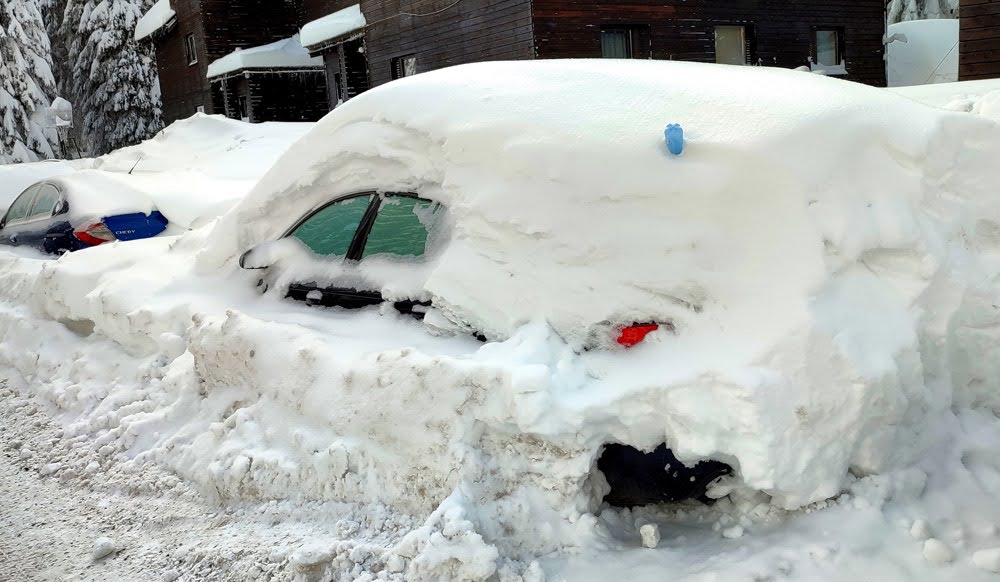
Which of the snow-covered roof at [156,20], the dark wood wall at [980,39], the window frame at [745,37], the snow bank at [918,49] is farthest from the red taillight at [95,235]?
the snow-covered roof at [156,20]

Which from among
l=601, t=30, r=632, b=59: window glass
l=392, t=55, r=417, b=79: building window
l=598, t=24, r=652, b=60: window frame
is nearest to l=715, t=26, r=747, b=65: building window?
l=598, t=24, r=652, b=60: window frame

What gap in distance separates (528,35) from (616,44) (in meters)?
2.46

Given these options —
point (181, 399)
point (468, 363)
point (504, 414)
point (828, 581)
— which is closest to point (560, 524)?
point (504, 414)

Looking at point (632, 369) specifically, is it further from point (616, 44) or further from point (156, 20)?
point (156, 20)

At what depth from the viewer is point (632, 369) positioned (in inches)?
115

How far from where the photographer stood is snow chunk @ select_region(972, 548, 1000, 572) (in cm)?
251

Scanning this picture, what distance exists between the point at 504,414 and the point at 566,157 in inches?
41.8

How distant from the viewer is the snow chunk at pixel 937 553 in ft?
8.39

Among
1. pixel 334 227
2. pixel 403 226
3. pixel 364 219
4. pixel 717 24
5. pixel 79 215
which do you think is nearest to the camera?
pixel 403 226

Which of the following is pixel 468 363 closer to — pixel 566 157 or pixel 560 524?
pixel 560 524

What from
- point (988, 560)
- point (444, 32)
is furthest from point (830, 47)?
point (988, 560)

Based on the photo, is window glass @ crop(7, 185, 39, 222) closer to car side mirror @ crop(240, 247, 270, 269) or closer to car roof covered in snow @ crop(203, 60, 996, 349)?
car side mirror @ crop(240, 247, 270, 269)

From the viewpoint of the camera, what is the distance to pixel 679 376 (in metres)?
2.77

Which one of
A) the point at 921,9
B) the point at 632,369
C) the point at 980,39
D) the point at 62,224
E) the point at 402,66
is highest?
the point at 921,9
